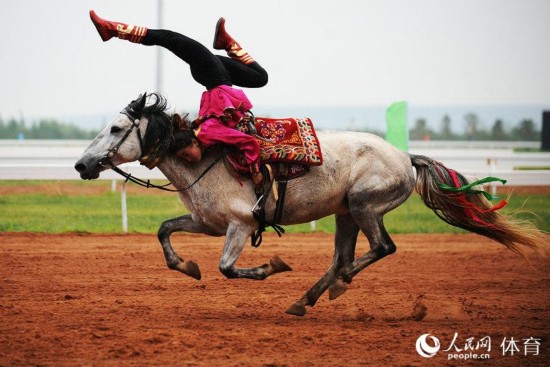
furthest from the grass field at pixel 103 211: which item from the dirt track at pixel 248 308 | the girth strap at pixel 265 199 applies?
the girth strap at pixel 265 199

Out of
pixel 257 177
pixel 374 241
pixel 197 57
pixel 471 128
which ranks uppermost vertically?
pixel 197 57

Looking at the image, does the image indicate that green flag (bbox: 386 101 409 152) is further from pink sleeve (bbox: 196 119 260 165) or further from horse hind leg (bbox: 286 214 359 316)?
pink sleeve (bbox: 196 119 260 165)

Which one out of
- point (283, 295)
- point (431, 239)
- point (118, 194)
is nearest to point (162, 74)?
point (118, 194)

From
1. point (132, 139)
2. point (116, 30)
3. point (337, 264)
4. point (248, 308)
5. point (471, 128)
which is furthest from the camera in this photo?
point (471, 128)

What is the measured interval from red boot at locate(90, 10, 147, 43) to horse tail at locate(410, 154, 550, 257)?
3.14 meters

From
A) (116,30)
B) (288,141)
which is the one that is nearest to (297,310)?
(288,141)

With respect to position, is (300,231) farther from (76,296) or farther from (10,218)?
(76,296)

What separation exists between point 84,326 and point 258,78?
9.61 feet

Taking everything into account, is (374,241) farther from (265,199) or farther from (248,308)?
(248,308)

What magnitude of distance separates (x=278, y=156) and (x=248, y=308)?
1737 millimetres

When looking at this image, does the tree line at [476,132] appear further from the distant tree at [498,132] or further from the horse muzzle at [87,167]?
the horse muzzle at [87,167]

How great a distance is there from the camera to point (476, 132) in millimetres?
66250

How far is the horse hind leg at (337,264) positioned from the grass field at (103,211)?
16.0 feet

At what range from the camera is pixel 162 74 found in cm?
1969
